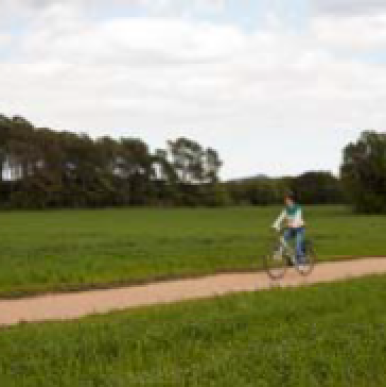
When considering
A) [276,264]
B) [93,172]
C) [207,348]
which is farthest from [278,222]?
[93,172]

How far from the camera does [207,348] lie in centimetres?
977

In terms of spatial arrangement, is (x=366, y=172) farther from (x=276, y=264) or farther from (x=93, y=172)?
(x=276, y=264)

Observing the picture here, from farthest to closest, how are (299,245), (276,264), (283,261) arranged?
(299,245) → (283,261) → (276,264)

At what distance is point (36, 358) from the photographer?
358 inches

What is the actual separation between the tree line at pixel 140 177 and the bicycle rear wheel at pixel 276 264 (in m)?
77.2

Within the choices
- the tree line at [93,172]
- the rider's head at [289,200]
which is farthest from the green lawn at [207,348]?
the tree line at [93,172]

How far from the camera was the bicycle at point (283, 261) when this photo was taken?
20.1m

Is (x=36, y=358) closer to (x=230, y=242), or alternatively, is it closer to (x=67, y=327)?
(x=67, y=327)

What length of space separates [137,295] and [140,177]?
116660 millimetres

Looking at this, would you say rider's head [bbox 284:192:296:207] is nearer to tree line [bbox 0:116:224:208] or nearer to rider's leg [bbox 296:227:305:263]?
rider's leg [bbox 296:227:305:263]

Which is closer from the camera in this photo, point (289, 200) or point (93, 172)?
point (289, 200)

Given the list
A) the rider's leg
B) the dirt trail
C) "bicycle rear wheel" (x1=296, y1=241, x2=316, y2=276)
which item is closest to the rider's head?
the rider's leg

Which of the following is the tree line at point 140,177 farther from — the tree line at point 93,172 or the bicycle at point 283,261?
the bicycle at point 283,261

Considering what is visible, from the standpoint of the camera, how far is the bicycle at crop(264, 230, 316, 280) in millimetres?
20141
